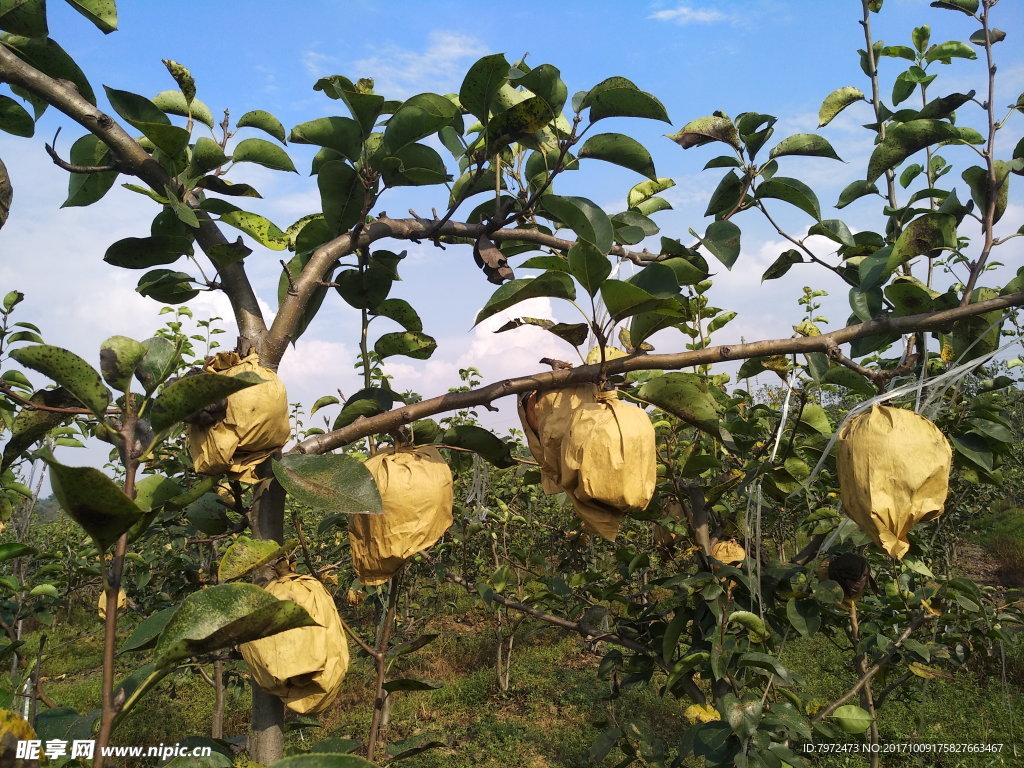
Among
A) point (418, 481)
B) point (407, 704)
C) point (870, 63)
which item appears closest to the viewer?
point (418, 481)

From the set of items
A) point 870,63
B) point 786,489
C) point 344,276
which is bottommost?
point 786,489

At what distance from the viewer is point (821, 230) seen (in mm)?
1413

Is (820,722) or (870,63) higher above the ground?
(870,63)

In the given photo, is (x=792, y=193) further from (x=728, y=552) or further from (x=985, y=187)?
(x=728, y=552)

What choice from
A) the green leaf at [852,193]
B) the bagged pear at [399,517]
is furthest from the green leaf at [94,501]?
the green leaf at [852,193]

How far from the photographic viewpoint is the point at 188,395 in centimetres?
80

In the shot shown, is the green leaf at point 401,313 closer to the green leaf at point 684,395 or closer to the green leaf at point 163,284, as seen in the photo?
the green leaf at point 163,284

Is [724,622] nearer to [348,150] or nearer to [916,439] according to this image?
[916,439]

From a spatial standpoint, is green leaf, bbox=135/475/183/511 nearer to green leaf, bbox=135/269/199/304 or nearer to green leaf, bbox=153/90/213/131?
green leaf, bbox=135/269/199/304

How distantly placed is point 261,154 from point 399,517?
821 mm

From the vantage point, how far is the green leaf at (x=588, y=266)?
0.94 meters

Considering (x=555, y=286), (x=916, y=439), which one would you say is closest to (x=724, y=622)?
(x=916, y=439)

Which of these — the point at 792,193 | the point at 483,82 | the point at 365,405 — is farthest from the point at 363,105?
the point at 792,193

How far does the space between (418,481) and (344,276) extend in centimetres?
52
